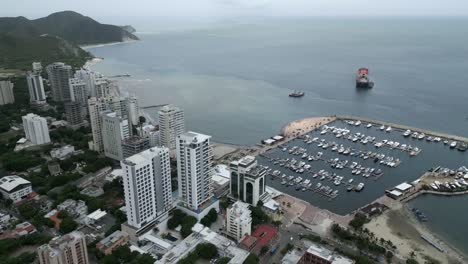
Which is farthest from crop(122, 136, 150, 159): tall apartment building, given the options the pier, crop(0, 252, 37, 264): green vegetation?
the pier

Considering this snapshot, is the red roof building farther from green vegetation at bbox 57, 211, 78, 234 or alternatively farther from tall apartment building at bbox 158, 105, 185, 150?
tall apartment building at bbox 158, 105, 185, 150

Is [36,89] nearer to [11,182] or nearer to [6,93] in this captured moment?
[6,93]

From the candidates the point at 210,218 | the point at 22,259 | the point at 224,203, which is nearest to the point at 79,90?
the point at 224,203

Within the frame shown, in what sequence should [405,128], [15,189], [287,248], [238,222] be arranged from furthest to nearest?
[405,128]
[15,189]
[238,222]
[287,248]

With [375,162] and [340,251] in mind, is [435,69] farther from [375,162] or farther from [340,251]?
[340,251]

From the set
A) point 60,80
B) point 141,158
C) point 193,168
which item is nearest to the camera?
point 141,158
